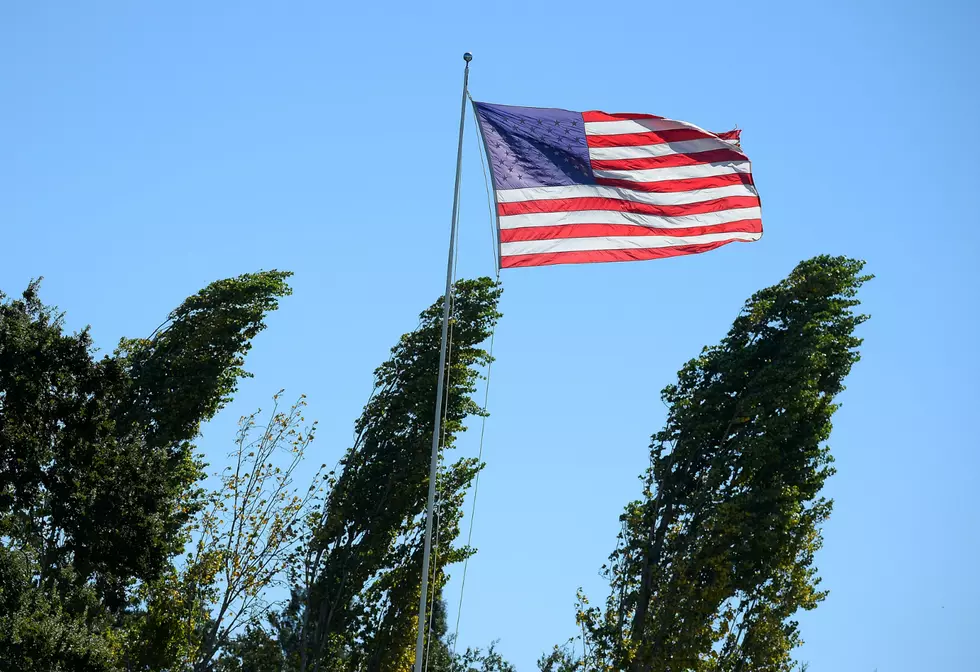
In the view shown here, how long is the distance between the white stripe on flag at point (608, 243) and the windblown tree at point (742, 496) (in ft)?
33.5

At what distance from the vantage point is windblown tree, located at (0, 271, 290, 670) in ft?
67.1

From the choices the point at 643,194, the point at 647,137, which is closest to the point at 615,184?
the point at 643,194

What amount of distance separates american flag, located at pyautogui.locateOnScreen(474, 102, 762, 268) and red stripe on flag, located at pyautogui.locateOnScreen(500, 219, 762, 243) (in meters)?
0.01

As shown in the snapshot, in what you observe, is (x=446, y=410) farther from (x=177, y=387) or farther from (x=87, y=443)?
(x=87, y=443)

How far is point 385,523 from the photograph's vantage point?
26000mm

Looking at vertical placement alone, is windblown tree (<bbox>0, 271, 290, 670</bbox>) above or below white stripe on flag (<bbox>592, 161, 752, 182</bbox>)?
below

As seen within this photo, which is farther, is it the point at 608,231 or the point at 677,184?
the point at 677,184

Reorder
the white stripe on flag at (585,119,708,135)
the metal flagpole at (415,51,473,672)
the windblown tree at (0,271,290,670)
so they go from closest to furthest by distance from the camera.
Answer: the metal flagpole at (415,51,473,672) → the white stripe on flag at (585,119,708,135) → the windblown tree at (0,271,290,670)

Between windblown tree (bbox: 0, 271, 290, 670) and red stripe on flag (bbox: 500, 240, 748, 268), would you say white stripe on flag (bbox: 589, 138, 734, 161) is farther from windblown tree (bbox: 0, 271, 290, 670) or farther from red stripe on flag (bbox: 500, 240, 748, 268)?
windblown tree (bbox: 0, 271, 290, 670)

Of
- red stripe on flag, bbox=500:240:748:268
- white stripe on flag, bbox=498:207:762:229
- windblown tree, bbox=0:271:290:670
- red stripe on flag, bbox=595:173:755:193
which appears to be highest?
red stripe on flag, bbox=595:173:755:193

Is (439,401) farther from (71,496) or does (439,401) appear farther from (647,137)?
(71,496)

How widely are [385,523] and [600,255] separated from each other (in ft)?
36.1

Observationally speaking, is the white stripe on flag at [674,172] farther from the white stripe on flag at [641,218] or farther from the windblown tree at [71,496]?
→ the windblown tree at [71,496]

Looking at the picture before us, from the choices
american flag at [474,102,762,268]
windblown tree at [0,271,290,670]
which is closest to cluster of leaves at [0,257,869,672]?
windblown tree at [0,271,290,670]
